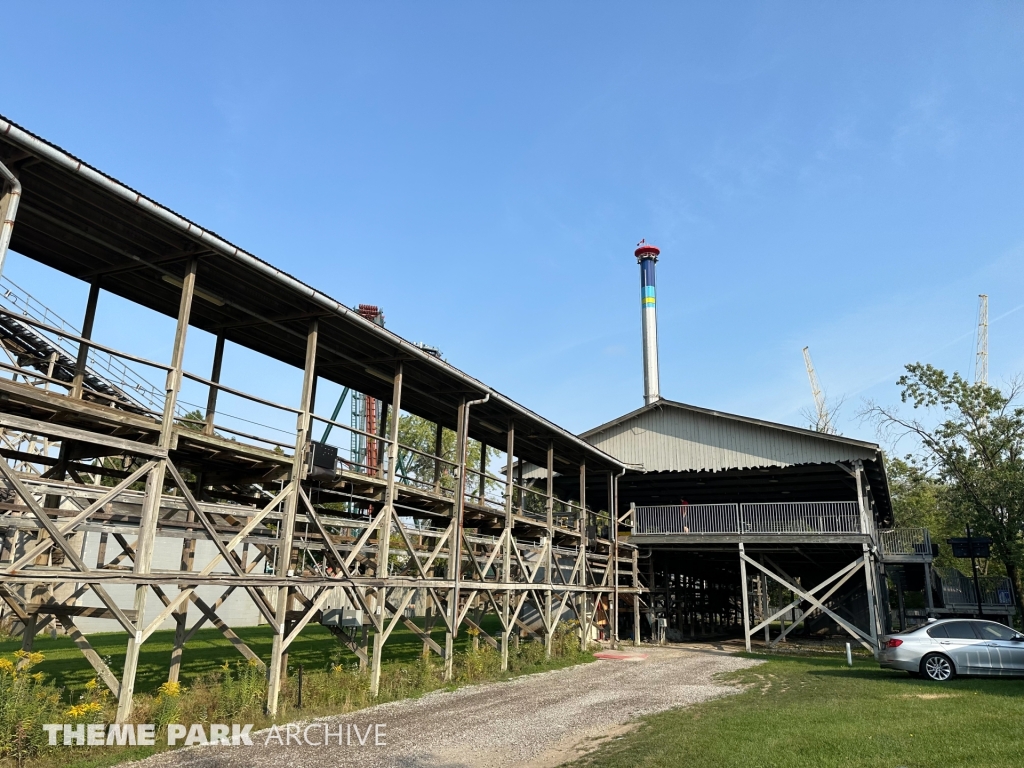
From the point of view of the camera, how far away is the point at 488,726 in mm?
10906

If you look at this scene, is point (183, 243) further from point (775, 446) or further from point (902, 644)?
point (775, 446)

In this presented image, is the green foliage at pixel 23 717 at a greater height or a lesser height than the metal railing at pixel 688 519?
lesser

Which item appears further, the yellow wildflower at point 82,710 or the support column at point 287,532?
the support column at point 287,532

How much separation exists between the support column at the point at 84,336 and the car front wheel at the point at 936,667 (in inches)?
662

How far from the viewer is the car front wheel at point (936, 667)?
48.6 ft

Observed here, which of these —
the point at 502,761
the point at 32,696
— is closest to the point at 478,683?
the point at 502,761

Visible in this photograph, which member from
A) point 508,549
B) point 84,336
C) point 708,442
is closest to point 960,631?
point 508,549

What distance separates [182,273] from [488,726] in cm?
846

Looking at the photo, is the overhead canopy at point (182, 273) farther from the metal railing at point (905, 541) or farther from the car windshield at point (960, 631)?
the metal railing at point (905, 541)

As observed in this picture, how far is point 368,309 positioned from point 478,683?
35045 mm

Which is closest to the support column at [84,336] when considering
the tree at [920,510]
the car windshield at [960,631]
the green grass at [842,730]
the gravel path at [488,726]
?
the gravel path at [488,726]

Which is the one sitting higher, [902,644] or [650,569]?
[650,569]

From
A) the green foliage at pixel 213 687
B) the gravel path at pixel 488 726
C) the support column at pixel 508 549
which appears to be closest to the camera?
the green foliage at pixel 213 687

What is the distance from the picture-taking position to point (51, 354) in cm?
1592
